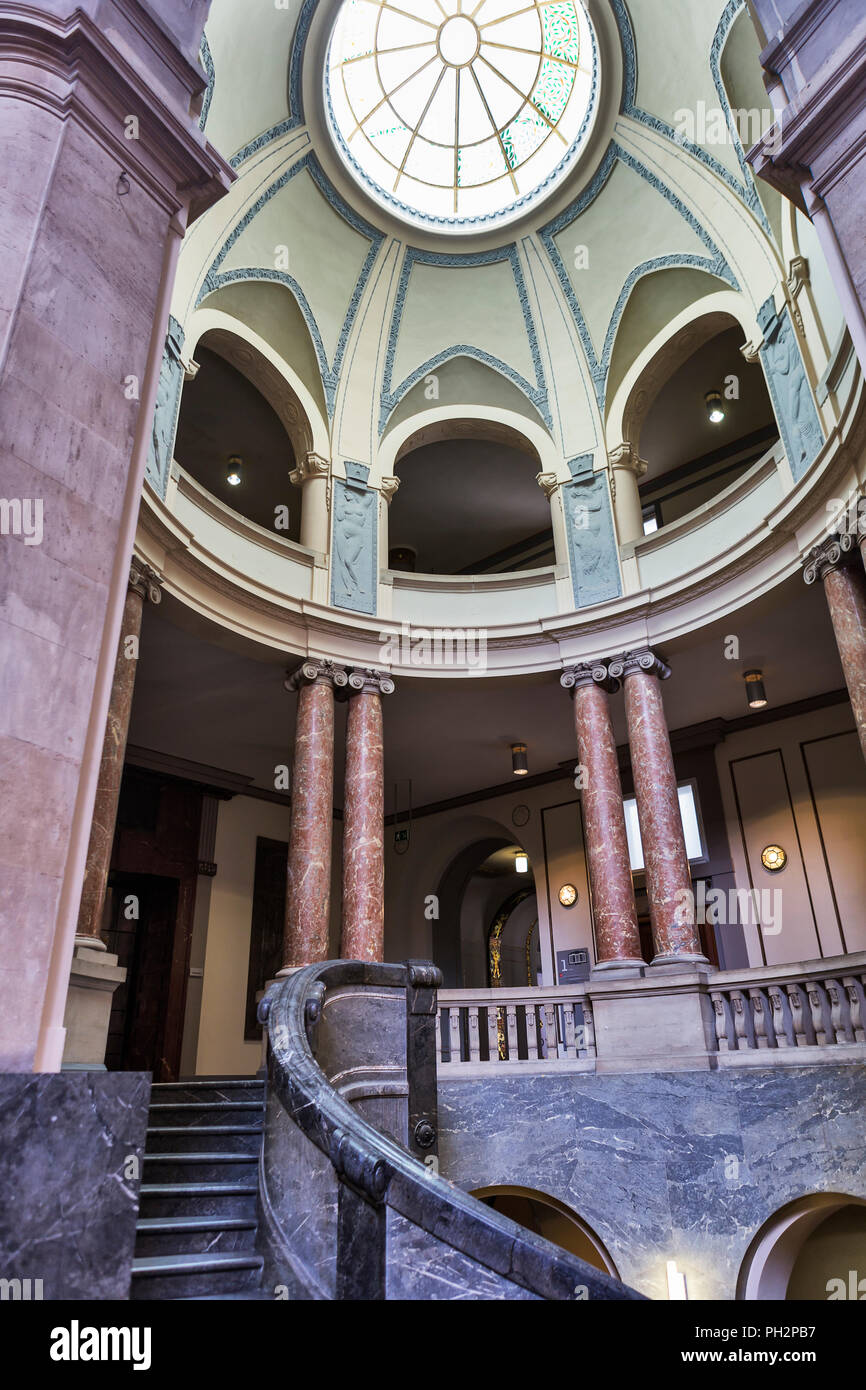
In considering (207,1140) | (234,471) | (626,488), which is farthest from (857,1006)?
(234,471)

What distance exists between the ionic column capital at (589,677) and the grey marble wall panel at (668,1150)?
4537 millimetres

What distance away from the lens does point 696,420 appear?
13688 mm

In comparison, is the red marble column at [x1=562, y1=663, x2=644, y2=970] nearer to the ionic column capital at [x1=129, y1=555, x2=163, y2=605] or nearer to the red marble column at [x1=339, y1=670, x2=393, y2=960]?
the red marble column at [x1=339, y1=670, x2=393, y2=960]

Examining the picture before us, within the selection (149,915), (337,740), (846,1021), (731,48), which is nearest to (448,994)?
(846,1021)

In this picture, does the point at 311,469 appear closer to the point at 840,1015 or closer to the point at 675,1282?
the point at 840,1015

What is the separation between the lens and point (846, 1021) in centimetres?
776

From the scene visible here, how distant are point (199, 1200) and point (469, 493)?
1231 centimetres

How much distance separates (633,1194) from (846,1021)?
8.06ft

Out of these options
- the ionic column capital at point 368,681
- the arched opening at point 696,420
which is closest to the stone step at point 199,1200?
the ionic column capital at point 368,681

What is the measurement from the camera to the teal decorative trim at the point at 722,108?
10027mm

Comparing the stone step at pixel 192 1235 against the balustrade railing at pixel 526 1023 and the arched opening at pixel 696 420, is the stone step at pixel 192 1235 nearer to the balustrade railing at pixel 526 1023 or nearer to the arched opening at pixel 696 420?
the balustrade railing at pixel 526 1023

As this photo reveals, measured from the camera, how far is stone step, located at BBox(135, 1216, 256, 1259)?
12.6 ft

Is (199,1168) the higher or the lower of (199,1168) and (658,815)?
the lower

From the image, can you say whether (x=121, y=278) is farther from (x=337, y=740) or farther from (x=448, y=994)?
(x=337, y=740)
